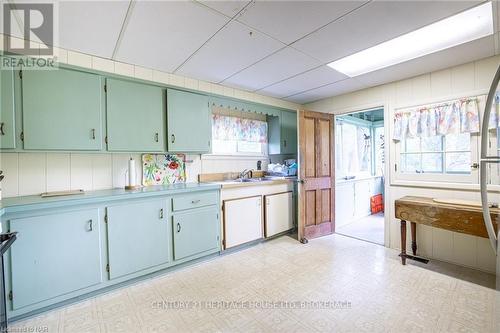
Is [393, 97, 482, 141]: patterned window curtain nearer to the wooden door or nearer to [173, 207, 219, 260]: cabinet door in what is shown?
the wooden door

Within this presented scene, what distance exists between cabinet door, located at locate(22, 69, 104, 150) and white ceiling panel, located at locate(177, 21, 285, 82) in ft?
3.38

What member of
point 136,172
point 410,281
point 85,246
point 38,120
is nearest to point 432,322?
point 410,281

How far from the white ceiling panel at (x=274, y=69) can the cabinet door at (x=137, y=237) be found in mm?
1844

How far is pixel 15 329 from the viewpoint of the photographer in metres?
1.67

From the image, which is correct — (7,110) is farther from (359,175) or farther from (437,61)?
(359,175)

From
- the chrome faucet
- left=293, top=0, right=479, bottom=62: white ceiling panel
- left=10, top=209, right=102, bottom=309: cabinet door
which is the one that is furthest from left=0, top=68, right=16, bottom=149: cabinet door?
the chrome faucet

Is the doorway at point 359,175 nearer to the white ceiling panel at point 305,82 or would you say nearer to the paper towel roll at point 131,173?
the white ceiling panel at point 305,82

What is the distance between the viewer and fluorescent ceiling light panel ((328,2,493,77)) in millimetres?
1850

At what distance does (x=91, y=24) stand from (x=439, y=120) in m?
3.73

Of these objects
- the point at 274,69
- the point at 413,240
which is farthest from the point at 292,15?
the point at 413,240

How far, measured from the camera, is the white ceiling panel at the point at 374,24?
159 centimetres

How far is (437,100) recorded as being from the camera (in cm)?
271

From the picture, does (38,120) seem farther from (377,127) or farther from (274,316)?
(377,127)

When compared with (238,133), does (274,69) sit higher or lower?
higher
